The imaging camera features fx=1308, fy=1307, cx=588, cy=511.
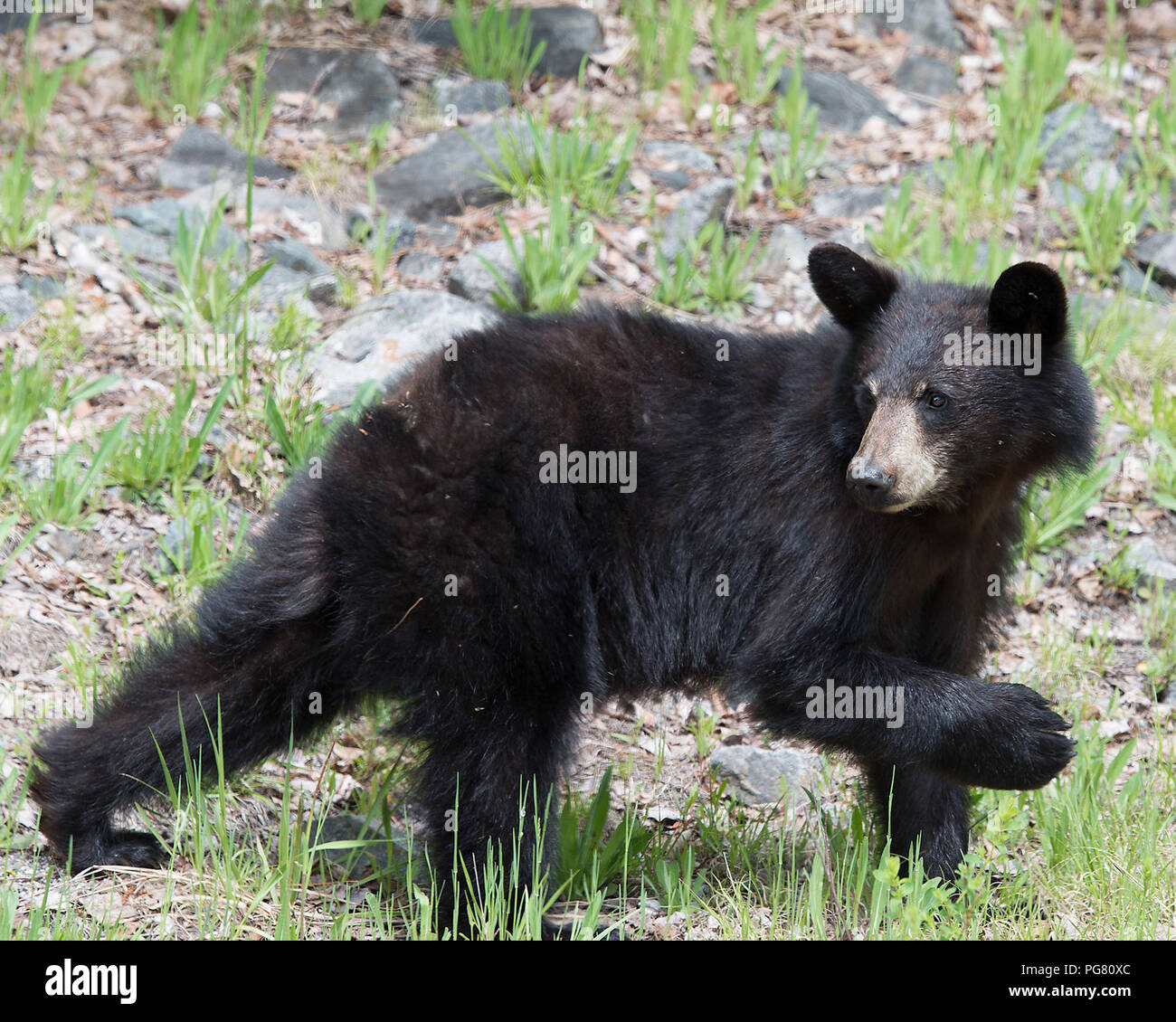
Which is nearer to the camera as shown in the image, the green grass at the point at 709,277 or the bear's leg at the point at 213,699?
the bear's leg at the point at 213,699

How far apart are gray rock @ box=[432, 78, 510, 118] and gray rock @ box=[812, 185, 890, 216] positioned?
2.17 m

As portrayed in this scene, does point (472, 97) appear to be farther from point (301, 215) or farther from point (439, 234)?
point (301, 215)

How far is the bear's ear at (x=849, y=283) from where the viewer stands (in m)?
4.02

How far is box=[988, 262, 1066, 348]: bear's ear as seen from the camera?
148 inches

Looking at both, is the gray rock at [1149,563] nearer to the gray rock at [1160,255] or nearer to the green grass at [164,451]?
the gray rock at [1160,255]

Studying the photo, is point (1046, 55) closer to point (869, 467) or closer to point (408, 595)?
point (869, 467)

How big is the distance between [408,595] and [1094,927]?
90.1 inches

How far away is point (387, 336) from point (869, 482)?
343 cm

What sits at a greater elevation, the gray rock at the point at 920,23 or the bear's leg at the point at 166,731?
the gray rock at the point at 920,23

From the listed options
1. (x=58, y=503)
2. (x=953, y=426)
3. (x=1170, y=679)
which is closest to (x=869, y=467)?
(x=953, y=426)

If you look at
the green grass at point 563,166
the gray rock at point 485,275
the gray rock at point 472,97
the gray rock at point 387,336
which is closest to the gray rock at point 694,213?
the green grass at point 563,166

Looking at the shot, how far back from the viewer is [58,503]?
17.5 ft

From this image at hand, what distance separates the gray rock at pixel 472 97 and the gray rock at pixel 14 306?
3.17m

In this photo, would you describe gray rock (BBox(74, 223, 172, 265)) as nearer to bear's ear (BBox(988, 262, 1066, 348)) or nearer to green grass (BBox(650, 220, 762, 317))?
green grass (BBox(650, 220, 762, 317))
